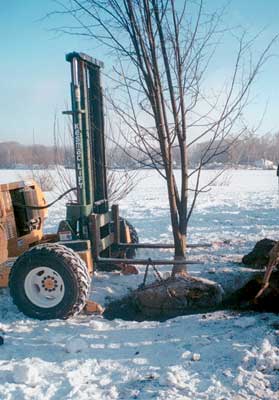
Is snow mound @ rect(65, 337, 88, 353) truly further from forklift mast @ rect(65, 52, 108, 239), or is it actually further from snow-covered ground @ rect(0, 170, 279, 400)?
forklift mast @ rect(65, 52, 108, 239)

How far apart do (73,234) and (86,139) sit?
139 centimetres

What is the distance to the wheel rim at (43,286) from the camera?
519 centimetres

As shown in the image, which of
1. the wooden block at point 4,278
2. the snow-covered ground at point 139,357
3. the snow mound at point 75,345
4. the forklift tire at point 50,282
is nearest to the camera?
the snow-covered ground at point 139,357

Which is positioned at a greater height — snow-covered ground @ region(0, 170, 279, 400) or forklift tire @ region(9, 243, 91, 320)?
forklift tire @ region(9, 243, 91, 320)

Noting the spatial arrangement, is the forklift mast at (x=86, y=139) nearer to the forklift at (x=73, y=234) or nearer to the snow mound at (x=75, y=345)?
the forklift at (x=73, y=234)

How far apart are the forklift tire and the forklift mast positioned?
36.7 inches

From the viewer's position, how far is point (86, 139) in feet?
19.7

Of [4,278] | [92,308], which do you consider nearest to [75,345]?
[92,308]

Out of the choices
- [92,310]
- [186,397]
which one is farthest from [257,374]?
[92,310]

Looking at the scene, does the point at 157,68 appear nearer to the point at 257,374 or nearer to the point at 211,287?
the point at 211,287

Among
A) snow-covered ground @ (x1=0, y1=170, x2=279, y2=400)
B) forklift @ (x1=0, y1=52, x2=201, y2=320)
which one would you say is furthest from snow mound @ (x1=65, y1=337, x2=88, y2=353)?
forklift @ (x1=0, y1=52, x2=201, y2=320)

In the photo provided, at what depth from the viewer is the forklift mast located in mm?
5848

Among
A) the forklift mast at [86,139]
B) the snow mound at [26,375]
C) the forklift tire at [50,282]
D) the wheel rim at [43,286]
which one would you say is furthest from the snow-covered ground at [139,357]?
the forklift mast at [86,139]

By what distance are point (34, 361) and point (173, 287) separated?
83.7 inches
